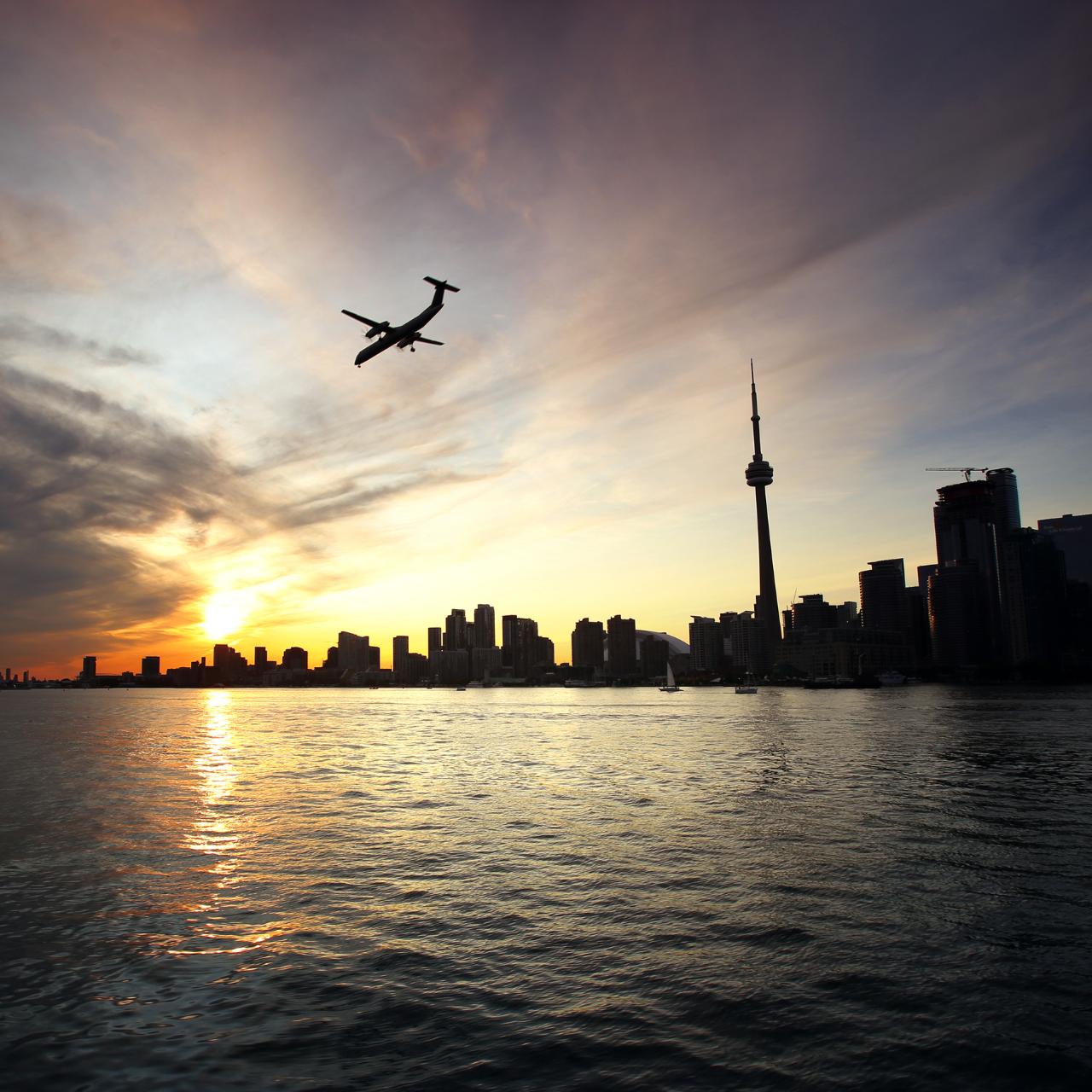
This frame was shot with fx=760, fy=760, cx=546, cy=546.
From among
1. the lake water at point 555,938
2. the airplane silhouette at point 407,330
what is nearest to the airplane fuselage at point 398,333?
the airplane silhouette at point 407,330

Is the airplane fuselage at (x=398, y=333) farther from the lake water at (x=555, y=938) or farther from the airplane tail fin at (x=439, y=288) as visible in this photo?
the lake water at (x=555, y=938)

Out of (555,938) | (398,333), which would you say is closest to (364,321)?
(398,333)

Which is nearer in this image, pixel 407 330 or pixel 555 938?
pixel 555 938

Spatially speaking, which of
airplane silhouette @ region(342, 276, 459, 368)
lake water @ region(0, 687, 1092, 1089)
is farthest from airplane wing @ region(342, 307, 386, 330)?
lake water @ region(0, 687, 1092, 1089)

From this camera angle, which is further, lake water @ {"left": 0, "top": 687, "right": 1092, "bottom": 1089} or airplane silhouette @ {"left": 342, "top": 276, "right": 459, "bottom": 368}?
airplane silhouette @ {"left": 342, "top": 276, "right": 459, "bottom": 368}

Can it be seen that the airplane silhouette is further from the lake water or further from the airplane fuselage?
the lake water

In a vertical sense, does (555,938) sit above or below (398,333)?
below

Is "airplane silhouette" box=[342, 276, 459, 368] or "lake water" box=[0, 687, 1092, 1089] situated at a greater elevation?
"airplane silhouette" box=[342, 276, 459, 368]

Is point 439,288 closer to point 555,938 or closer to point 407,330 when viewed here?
point 407,330
